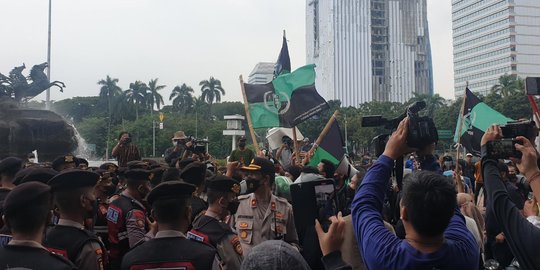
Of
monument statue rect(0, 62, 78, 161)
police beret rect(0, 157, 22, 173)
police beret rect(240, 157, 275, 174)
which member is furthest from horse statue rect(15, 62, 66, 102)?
police beret rect(240, 157, 275, 174)

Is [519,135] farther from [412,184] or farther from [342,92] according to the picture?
[342,92]

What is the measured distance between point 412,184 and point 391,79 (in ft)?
350

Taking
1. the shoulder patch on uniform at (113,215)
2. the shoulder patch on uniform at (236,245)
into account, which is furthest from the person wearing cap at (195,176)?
the shoulder patch on uniform at (236,245)

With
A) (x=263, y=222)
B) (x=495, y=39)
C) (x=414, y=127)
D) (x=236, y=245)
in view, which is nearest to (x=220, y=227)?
(x=236, y=245)

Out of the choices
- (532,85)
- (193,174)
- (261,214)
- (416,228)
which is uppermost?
(532,85)

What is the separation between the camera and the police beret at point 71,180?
3285mm

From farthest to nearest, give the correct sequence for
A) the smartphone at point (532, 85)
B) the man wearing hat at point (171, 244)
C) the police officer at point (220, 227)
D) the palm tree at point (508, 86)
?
the palm tree at point (508, 86), the police officer at point (220, 227), the smartphone at point (532, 85), the man wearing hat at point (171, 244)

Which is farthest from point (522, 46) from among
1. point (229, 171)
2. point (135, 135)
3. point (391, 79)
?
point (229, 171)

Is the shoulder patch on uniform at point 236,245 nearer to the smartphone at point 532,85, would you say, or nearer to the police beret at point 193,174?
the police beret at point 193,174

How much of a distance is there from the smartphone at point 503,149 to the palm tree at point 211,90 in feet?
245

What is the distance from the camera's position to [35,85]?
1980cm

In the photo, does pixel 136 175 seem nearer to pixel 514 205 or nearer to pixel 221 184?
pixel 221 184

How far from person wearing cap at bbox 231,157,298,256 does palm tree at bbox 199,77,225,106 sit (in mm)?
72419

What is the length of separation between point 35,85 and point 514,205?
20.4m
